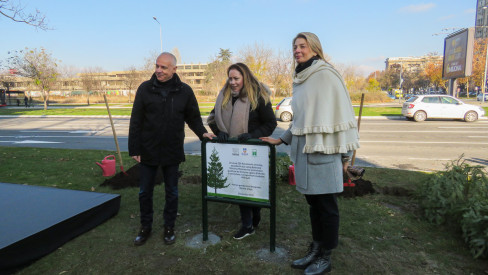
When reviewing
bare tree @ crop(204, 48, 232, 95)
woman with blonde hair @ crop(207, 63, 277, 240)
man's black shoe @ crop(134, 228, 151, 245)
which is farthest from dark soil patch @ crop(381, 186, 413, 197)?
bare tree @ crop(204, 48, 232, 95)

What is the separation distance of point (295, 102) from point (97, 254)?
2.40 meters

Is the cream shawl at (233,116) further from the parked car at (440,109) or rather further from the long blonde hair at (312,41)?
the parked car at (440,109)

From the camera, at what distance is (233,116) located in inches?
123

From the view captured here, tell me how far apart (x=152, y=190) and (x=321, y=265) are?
1855mm

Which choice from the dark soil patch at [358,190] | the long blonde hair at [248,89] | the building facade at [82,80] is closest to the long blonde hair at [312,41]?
the long blonde hair at [248,89]

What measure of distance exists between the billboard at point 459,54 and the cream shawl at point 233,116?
23060 mm

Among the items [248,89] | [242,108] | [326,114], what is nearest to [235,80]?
[248,89]

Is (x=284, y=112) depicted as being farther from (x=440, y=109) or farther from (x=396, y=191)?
(x=396, y=191)

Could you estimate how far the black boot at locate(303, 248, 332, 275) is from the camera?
2.59 meters

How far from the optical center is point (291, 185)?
200 inches

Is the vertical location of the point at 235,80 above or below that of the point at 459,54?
below

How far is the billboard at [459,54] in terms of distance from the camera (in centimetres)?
2017

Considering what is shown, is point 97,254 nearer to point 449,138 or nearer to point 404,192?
point 404,192

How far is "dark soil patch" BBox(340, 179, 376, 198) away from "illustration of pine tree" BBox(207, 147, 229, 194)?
7.45ft
